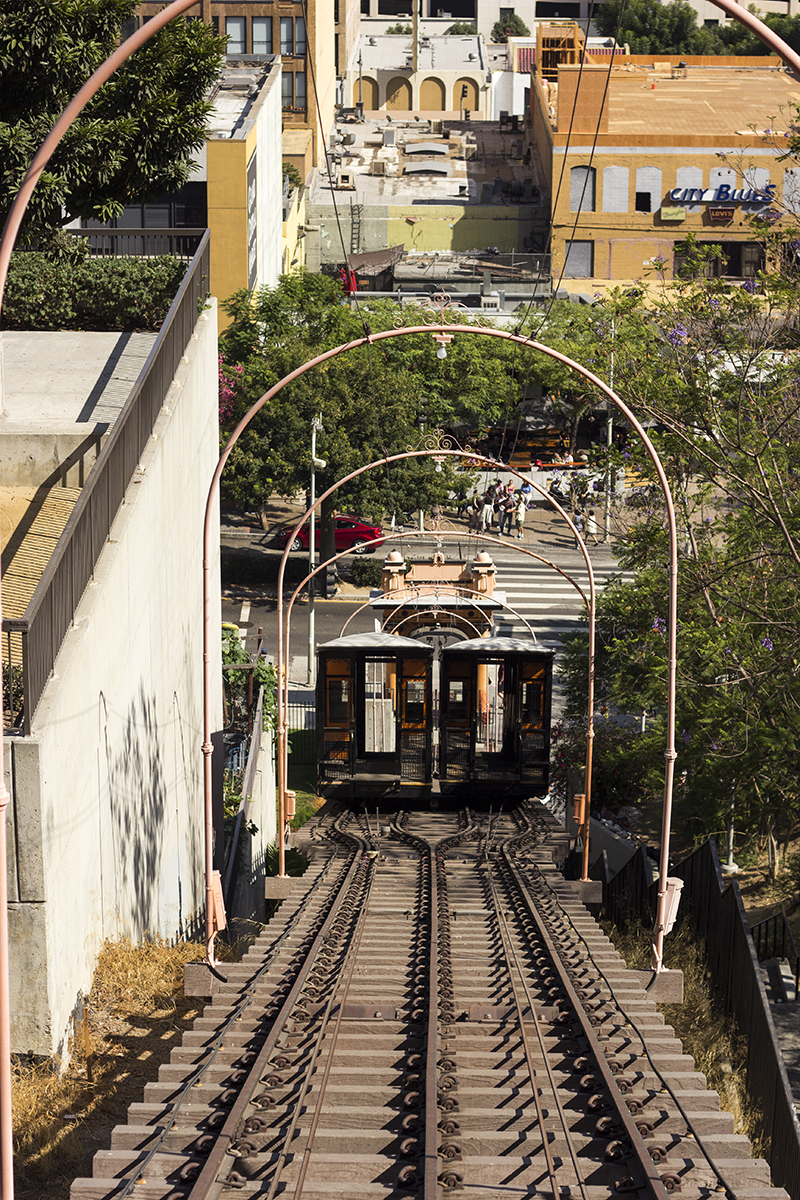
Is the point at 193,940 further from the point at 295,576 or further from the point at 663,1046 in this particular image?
the point at 295,576

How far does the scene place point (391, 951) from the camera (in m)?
14.4

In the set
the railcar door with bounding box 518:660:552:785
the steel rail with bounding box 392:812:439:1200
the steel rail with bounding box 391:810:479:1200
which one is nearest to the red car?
the railcar door with bounding box 518:660:552:785

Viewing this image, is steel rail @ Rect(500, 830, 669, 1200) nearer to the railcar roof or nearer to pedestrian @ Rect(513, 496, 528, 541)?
the railcar roof

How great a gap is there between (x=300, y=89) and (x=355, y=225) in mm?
10505

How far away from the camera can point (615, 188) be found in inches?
2803

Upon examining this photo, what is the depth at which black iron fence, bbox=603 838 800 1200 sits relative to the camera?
12016mm

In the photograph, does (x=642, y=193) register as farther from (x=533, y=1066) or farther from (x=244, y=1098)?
(x=244, y=1098)

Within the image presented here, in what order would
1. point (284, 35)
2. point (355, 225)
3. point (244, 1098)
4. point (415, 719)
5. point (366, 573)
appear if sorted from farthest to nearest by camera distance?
point (355, 225), point (284, 35), point (366, 573), point (415, 719), point (244, 1098)

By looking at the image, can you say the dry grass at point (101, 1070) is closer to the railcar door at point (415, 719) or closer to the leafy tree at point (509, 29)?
the railcar door at point (415, 719)

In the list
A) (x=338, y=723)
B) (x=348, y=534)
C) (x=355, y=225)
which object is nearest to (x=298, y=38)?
(x=355, y=225)

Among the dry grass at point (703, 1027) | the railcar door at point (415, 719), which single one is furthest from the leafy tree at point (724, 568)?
the railcar door at point (415, 719)

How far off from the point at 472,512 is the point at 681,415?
31.6 metres

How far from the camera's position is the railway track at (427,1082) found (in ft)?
27.3

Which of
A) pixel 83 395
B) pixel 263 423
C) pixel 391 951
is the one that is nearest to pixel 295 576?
pixel 263 423
